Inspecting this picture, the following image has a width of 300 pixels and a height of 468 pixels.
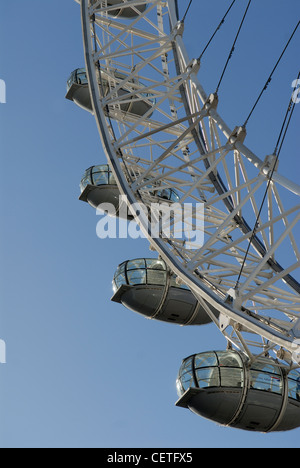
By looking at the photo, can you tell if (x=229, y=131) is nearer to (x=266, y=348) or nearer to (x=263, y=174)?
(x=263, y=174)

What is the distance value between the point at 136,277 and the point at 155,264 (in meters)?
0.71

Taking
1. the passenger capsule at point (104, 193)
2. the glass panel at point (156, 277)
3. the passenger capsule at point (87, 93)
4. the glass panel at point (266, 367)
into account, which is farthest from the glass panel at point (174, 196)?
the glass panel at point (266, 367)

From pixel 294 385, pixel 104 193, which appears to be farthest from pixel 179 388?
pixel 104 193

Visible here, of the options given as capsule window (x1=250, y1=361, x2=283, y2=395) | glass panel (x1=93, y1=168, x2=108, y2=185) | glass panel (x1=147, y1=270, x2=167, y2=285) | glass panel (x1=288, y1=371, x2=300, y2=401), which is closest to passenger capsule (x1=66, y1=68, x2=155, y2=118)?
glass panel (x1=93, y1=168, x2=108, y2=185)

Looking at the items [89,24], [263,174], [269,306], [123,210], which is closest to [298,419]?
[269,306]

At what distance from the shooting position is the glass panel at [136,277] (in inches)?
1128

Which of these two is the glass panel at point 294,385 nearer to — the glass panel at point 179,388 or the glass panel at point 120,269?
the glass panel at point 179,388

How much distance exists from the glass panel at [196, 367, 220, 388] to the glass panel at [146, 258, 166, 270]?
477 centimetres

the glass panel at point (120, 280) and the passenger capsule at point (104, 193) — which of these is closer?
the glass panel at point (120, 280)

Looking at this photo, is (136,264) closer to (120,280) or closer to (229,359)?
(120,280)

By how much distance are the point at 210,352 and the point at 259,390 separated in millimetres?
1701

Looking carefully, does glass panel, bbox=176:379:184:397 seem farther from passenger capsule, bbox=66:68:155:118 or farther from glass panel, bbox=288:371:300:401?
passenger capsule, bbox=66:68:155:118

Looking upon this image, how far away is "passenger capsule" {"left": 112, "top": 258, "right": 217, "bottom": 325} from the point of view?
28031 millimetres

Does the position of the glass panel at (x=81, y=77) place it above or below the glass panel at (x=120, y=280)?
above
